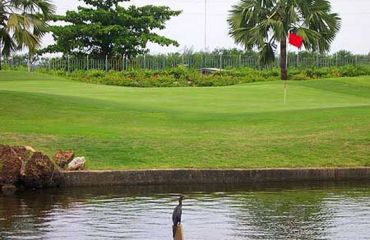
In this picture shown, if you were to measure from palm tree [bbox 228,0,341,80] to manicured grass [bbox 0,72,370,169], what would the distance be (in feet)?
34.7

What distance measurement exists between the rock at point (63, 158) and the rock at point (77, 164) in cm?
10

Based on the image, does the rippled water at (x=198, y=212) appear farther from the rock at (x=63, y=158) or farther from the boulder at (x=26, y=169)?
the rock at (x=63, y=158)

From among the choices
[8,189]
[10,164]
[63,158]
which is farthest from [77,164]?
[8,189]

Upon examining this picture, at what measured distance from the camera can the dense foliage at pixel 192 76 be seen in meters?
47.3

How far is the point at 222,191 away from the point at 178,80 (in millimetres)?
32544

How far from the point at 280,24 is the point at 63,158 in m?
27.3

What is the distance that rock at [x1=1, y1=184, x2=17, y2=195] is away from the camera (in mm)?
15951

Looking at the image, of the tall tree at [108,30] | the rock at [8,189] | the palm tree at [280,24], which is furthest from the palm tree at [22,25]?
the tall tree at [108,30]

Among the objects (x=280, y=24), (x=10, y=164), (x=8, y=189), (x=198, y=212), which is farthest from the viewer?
(x=280, y=24)

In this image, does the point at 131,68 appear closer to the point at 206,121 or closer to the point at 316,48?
the point at 316,48

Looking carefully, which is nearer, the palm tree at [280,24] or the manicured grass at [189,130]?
the manicured grass at [189,130]

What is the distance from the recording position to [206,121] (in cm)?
2359

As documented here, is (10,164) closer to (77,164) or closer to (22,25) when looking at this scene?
(77,164)

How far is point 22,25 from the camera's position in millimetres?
25438
